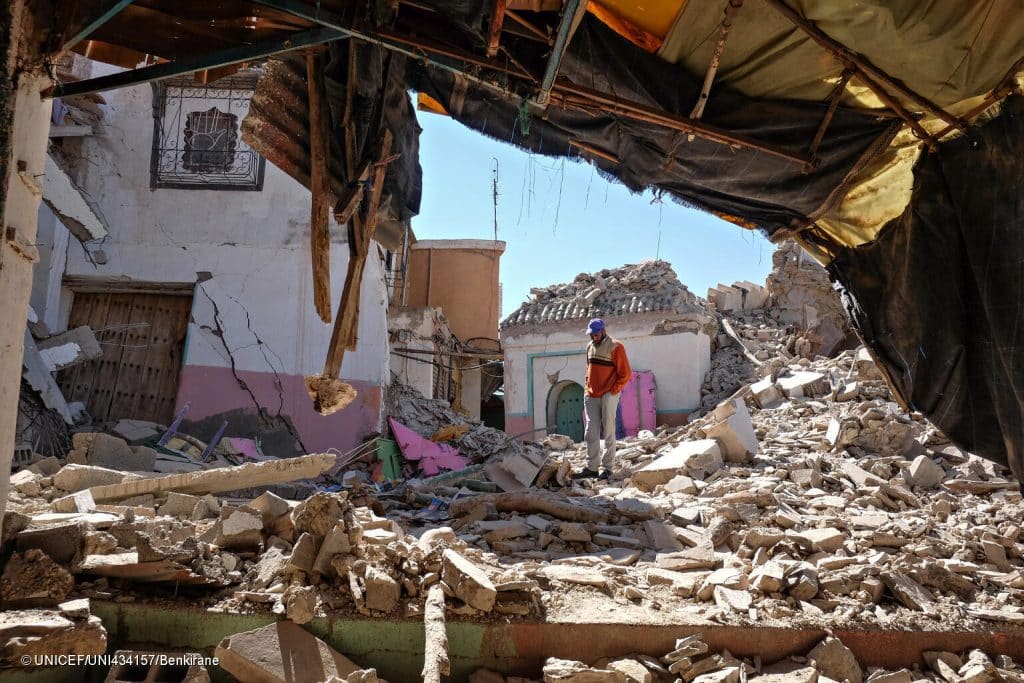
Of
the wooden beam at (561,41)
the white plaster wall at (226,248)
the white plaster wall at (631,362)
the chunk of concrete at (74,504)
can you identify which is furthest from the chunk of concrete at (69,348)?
the white plaster wall at (631,362)

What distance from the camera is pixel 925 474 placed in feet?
24.0

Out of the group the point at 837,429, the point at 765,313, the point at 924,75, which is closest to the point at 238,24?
the point at 924,75

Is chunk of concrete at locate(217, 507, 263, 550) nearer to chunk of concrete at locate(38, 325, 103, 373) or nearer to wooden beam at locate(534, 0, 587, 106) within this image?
wooden beam at locate(534, 0, 587, 106)

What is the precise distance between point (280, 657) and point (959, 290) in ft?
13.4

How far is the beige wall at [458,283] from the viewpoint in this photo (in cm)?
2480

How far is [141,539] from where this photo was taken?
338 cm

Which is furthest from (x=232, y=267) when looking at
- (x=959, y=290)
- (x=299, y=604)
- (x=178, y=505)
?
(x=959, y=290)

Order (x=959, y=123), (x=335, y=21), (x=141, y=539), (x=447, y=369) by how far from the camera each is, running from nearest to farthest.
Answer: (x=335, y=21) → (x=141, y=539) → (x=959, y=123) → (x=447, y=369)

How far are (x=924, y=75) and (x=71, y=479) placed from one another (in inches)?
234

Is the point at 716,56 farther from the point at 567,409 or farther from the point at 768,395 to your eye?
the point at 567,409

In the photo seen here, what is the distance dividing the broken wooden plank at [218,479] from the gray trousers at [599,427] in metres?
3.35

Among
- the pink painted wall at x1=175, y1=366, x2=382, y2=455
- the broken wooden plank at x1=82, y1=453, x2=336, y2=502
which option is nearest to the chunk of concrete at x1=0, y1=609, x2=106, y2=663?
the broken wooden plank at x1=82, y1=453, x2=336, y2=502

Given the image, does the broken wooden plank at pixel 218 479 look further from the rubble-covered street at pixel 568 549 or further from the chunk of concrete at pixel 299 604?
the chunk of concrete at pixel 299 604

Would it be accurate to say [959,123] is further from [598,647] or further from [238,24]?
[238,24]
